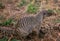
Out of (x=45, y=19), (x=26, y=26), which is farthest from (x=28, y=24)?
(x=45, y=19)

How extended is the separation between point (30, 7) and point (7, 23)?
4.06 ft

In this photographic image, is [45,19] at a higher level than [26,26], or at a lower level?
lower

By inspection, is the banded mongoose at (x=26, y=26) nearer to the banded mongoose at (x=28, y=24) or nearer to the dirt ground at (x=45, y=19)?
the banded mongoose at (x=28, y=24)

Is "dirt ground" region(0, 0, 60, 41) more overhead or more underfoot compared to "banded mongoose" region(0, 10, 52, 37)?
more underfoot

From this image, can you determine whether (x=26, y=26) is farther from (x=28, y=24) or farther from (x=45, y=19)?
(x=45, y=19)

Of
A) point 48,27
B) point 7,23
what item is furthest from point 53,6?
point 7,23

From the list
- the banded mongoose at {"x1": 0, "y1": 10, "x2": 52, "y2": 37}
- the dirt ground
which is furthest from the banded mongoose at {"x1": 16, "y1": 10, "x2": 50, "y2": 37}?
the dirt ground

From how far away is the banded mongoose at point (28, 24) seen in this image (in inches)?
200

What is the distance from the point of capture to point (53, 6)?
748 cm

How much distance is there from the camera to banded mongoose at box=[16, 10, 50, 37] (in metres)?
5.09

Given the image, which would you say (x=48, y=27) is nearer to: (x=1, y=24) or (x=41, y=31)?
(x=41, y=31)

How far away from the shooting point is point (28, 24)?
5246 mm

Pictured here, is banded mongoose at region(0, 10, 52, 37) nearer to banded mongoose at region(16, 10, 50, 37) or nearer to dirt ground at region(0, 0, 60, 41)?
banded mongoose at region(16, 10, 50, 37)

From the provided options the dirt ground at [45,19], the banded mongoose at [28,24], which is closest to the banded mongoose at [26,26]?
the banded mongoose at [28,24]
